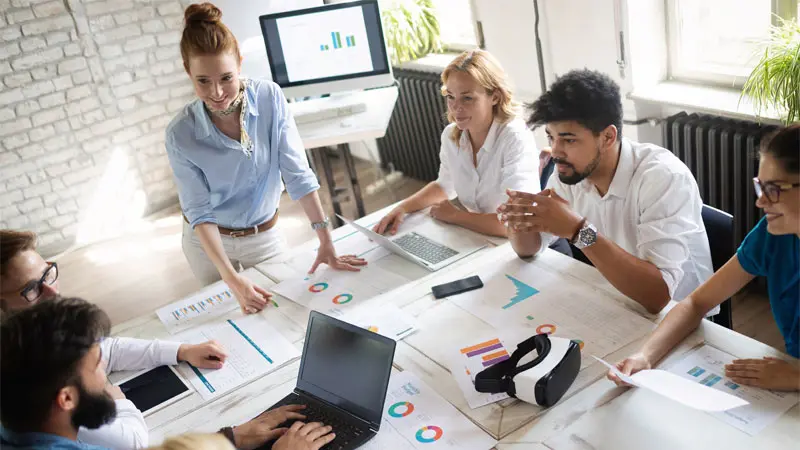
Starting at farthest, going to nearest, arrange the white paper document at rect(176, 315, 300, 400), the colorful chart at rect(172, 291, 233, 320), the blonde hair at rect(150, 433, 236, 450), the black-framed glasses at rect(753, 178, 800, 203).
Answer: the colorful chart at rect(172, 291, 233, 320), the white paper document at rect(176, 315, 300, 400), the black-framed glasses at rect(753, 178, 800, 203), the blonde hair at rect(150, 433, 236, 450)

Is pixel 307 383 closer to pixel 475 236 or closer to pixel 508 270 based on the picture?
pixel 508 270

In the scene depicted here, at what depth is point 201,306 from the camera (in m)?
2.22

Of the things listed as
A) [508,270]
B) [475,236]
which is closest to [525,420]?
[508,270]

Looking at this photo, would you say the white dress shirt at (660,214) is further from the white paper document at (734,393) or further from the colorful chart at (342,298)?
the colorful chart at (342,298)

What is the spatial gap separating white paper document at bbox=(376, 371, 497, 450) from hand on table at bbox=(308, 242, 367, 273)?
66 centimetres

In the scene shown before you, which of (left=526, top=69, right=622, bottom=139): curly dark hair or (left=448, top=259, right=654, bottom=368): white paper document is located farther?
(left=526, top=69, right=622, bottom=139): curly dark hair

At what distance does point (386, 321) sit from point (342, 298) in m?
0.21

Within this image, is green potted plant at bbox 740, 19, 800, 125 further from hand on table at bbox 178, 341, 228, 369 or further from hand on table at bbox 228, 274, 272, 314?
hand on table at bbox 178, 341, 228, 369

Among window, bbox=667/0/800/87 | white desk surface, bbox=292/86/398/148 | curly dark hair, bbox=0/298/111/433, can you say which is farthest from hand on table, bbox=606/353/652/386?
white desk surface, bbox=292/86/398/148

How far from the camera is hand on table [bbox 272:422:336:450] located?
1.52 meters

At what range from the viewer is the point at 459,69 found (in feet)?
8.18

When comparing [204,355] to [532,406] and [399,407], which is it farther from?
[532,406]

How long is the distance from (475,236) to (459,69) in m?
0.58

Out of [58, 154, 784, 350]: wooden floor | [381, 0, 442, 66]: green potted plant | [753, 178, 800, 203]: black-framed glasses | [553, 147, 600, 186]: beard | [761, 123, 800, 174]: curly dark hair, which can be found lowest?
[58, 154, 784, 350]: wooden floor
